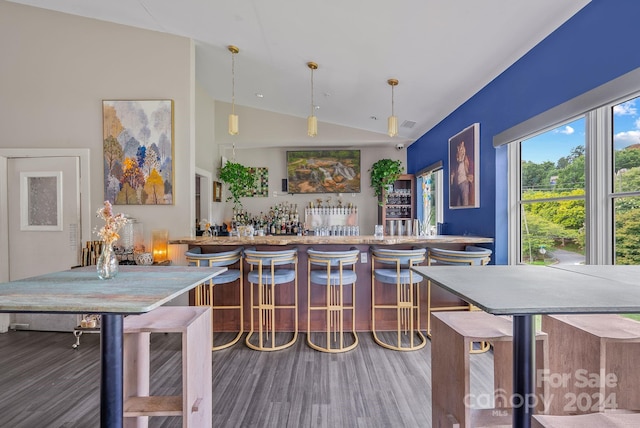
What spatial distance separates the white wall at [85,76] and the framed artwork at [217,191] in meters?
1.83

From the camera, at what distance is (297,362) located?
8.48 feet

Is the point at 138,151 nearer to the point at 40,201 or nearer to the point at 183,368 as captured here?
the point at 40,201

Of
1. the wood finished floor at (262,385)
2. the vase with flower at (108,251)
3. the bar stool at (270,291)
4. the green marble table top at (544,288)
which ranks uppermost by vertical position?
the vase with flower at (108,251)

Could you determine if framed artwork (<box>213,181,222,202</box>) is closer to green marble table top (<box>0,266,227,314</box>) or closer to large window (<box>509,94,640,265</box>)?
green marble table top (<box>0,266,227,314</box>)

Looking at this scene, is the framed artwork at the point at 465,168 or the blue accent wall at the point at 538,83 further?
the framed artwork at the point at 465,168

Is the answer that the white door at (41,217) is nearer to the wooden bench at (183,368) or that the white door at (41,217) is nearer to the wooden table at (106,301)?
the wooden table at (106,301)

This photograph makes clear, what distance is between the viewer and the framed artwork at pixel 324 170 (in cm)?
582

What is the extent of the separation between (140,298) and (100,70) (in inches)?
142

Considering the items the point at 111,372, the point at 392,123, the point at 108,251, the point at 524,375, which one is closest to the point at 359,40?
the point at 392,123

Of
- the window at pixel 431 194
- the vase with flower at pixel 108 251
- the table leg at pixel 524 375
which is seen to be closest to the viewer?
the table leg at pixel 524 375

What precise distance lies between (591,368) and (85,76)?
5245mm

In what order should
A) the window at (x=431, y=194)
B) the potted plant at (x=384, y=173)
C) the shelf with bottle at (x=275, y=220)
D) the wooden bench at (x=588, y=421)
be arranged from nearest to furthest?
the wooden bench at (x=588, y=421) < the window at (x=431, y=194) < the potted plant at (x=384, y=173) < the shelf with bottle at (x=275, y=220)

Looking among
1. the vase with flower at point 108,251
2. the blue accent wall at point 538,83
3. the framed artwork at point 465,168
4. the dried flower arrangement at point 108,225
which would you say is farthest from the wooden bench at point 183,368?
the framed artwork at point 465,168

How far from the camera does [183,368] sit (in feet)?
4.53
